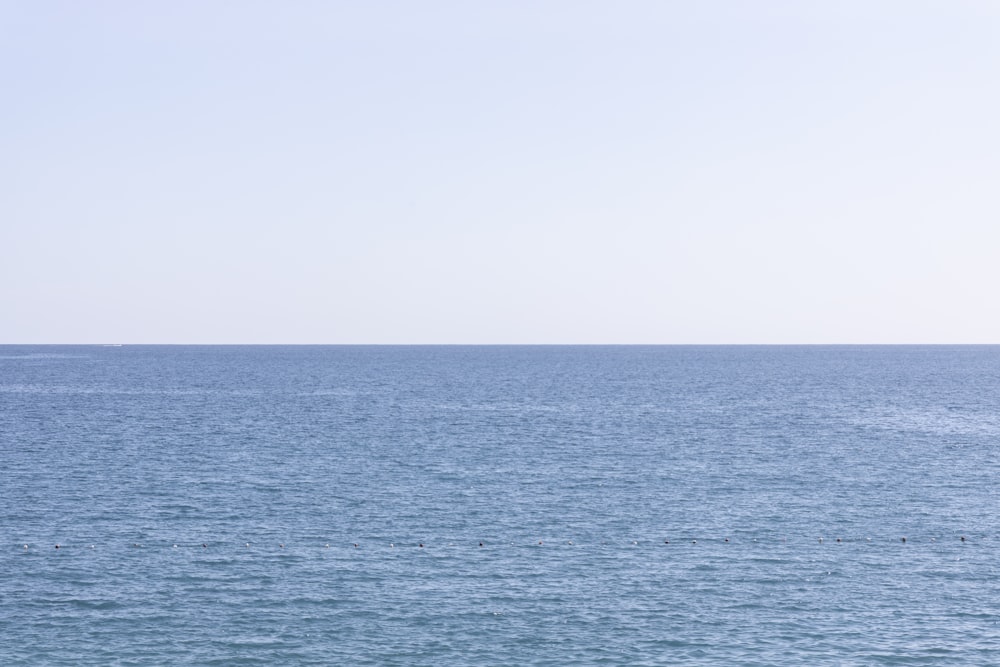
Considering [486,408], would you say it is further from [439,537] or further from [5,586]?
[5,586]

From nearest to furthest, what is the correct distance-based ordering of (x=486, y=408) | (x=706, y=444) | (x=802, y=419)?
(x=706, y=444) → (x=802, y=419) → (x=486, y=408)

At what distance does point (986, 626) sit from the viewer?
4906 cm

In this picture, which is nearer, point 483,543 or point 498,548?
point 498,548

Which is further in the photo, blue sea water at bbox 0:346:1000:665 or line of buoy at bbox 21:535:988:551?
line of buoy at bbox 21:535:988:551

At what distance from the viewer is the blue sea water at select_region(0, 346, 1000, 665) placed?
4731 cm

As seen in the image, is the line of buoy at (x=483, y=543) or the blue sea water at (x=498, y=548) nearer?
the blue sea water at (x=498, y=548)

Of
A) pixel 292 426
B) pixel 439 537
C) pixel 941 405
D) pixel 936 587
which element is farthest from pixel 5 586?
pixel 941 405

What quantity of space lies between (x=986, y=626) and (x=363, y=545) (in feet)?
122

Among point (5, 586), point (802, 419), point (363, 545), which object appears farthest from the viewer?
point (802, 419)

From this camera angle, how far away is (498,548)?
6394 cm

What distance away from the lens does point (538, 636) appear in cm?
4797

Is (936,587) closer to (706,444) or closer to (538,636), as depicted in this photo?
(538,636)

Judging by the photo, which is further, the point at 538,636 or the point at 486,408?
the point at 486,408

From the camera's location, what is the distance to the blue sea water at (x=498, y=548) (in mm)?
47312
